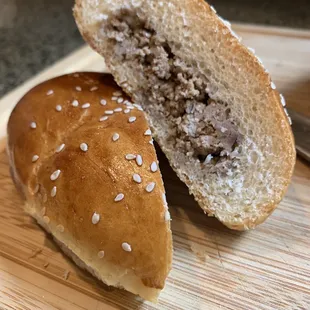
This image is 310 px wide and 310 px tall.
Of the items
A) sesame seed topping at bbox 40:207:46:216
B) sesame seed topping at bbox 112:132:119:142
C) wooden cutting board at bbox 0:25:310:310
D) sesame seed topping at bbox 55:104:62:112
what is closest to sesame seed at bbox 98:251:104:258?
wooden cutting board at bbox 0:25:310:310

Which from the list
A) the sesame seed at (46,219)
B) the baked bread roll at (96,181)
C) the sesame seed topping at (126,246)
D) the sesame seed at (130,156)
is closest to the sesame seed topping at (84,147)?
the baked bread roll at (96,181)

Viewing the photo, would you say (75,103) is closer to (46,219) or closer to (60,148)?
(60,148)

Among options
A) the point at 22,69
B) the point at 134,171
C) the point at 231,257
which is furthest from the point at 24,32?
the point at 231,257

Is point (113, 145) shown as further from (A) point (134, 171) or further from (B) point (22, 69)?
(B) point (22, 69)

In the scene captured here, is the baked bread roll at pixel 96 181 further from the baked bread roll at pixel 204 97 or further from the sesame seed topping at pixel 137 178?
the baked bread roll at pixel 204 97

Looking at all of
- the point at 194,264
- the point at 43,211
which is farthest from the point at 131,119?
the point at 194,264

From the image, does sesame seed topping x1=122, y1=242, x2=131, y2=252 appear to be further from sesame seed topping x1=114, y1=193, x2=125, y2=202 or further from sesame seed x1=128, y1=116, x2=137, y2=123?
sesame seed x1=128, y1=116, x2=137, y2=123
